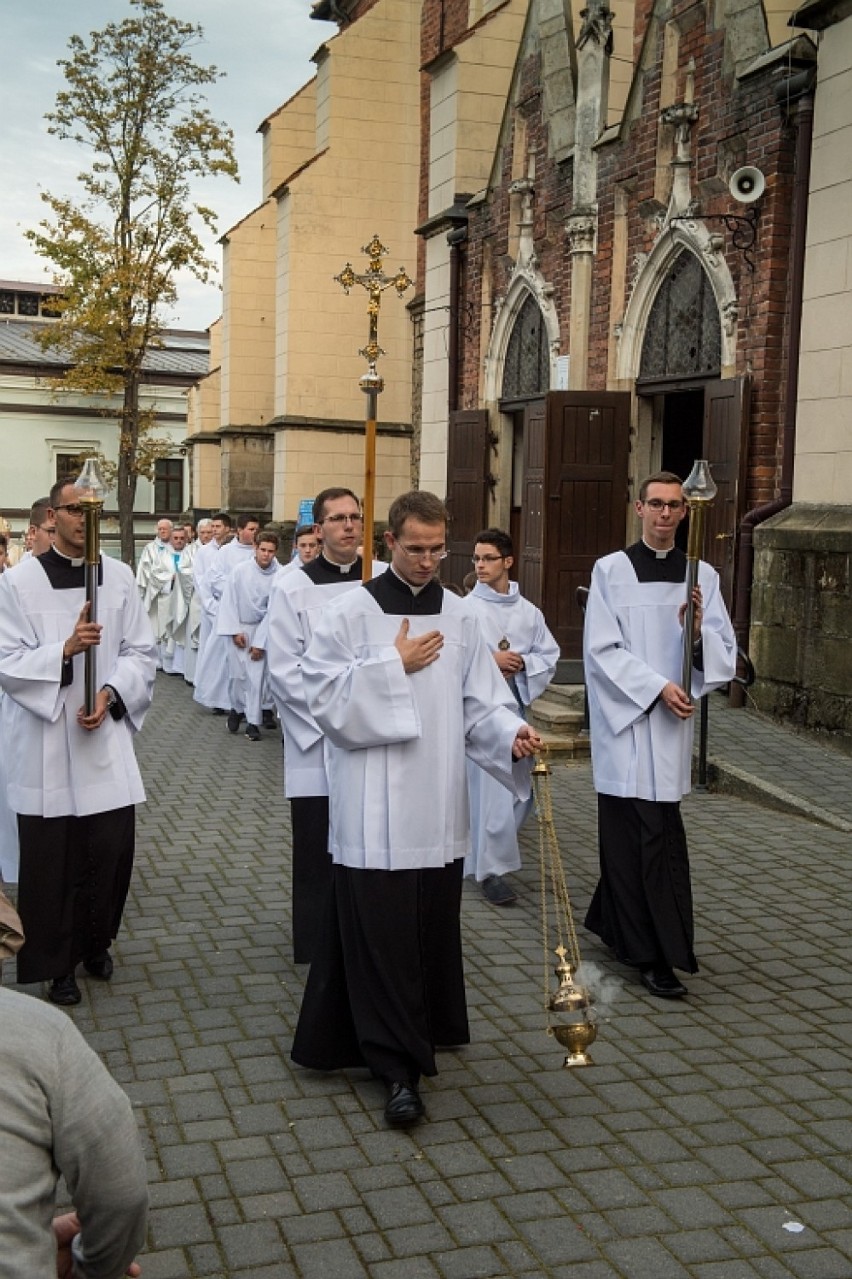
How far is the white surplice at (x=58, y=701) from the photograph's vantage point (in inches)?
233

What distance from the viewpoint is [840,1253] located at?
3920 millimetres

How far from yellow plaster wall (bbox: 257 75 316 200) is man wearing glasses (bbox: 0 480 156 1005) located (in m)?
23.4

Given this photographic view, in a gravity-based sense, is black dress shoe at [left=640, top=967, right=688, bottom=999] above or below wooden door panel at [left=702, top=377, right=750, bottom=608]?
below

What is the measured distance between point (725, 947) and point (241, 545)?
10.5m

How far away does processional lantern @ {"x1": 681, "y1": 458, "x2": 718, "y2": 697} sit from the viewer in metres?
5.77

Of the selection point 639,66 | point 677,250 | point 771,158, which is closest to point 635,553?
point 771,158

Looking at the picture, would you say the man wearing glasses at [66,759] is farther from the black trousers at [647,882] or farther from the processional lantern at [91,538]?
the black trousers at [647,882]

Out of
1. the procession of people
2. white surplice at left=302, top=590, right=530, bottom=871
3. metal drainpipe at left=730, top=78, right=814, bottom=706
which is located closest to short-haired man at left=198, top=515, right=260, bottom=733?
metal drainpipe at left=730, top=78, right=814, bottom=706

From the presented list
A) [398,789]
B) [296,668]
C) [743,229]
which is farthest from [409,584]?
[743,229]

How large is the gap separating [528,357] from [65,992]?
12.5m

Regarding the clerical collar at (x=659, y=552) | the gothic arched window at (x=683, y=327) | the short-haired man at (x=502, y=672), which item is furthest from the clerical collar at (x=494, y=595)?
the gothic arched window at (x=683, y=327)

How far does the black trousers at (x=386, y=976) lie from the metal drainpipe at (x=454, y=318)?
14.1 meters

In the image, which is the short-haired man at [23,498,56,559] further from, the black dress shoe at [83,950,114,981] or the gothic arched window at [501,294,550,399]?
the gothic arched window at [501,294,550,399]

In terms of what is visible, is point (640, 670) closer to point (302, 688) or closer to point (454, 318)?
point (302, 688)
